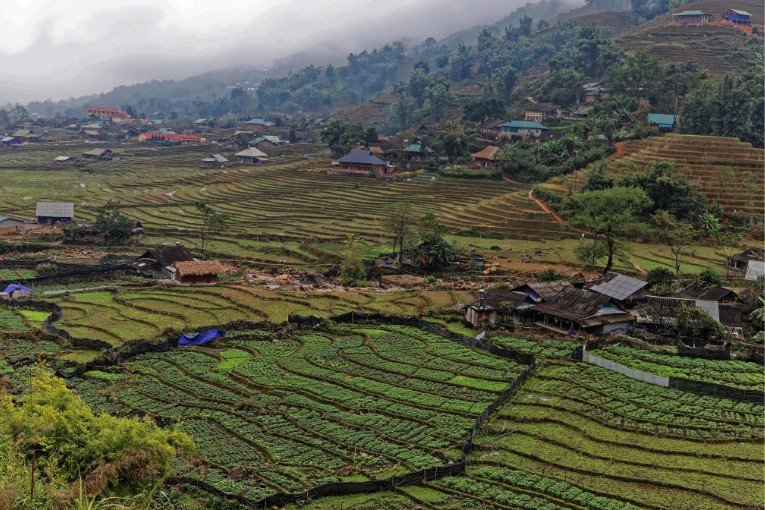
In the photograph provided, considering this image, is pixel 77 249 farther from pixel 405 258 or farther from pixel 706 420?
pixel 706 420

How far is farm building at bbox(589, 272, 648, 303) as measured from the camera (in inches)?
1581

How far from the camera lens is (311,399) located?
3011cm

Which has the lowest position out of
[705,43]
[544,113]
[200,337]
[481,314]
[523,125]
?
[200,337]

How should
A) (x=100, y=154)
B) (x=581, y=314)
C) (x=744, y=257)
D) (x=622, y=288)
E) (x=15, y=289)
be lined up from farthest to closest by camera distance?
(x=100, y=154) → (x=744, y=257) → (x=15, y=289) → (x=622, y=288) → (x=581, y=314)

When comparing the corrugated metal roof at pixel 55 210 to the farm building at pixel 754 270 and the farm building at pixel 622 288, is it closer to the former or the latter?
the farm building at pixel 622 288

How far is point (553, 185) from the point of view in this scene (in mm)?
70875

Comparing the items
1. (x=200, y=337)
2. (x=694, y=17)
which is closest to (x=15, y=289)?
(x=200, y=337)

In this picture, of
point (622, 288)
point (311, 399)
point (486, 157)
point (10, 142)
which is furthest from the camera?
point (10, 142)

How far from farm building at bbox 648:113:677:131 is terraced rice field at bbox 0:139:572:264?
18.5 meters

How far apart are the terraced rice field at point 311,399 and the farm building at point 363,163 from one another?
50.2m

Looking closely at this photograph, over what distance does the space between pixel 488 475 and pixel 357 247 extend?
33.5 metres

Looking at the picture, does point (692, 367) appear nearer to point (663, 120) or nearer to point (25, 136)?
point (663, 120)

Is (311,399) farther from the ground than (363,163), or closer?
closer

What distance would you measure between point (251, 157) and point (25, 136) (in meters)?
53.5
